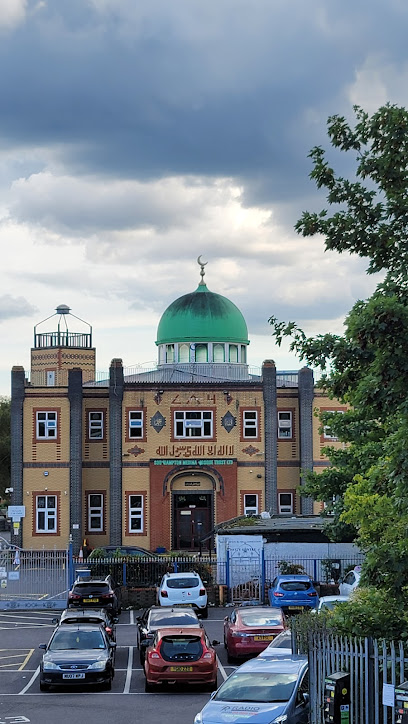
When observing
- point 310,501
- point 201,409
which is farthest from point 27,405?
point 310,501

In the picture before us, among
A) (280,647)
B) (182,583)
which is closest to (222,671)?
(280,647)

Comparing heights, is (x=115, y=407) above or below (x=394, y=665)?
above

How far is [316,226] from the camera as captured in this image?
15227 mm

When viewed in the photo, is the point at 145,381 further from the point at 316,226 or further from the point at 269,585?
the point at 316,226

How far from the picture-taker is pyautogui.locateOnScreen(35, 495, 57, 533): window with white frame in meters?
51.9

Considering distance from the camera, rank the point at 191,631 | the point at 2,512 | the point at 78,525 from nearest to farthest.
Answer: the point at 191,631 < the point at 78,525 < the point at 2,512

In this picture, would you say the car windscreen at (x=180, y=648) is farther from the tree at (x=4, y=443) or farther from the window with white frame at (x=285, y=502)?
the tree at (x=4, y=443)

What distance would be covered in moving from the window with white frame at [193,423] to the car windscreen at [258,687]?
119 ft

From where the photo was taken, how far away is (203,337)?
59.2m

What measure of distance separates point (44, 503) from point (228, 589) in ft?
60.7

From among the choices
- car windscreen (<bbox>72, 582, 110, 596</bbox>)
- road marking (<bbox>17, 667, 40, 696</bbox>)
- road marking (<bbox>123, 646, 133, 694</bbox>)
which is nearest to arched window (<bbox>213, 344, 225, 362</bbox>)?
car windscreen (<bbox>72, 582, 110, 596</bbox>)

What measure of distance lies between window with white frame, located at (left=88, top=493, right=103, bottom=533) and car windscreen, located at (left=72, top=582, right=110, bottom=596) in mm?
20974

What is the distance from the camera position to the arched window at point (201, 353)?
59200 millimetres

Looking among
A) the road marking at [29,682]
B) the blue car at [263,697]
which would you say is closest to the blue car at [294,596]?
the road marking at [29,682]
